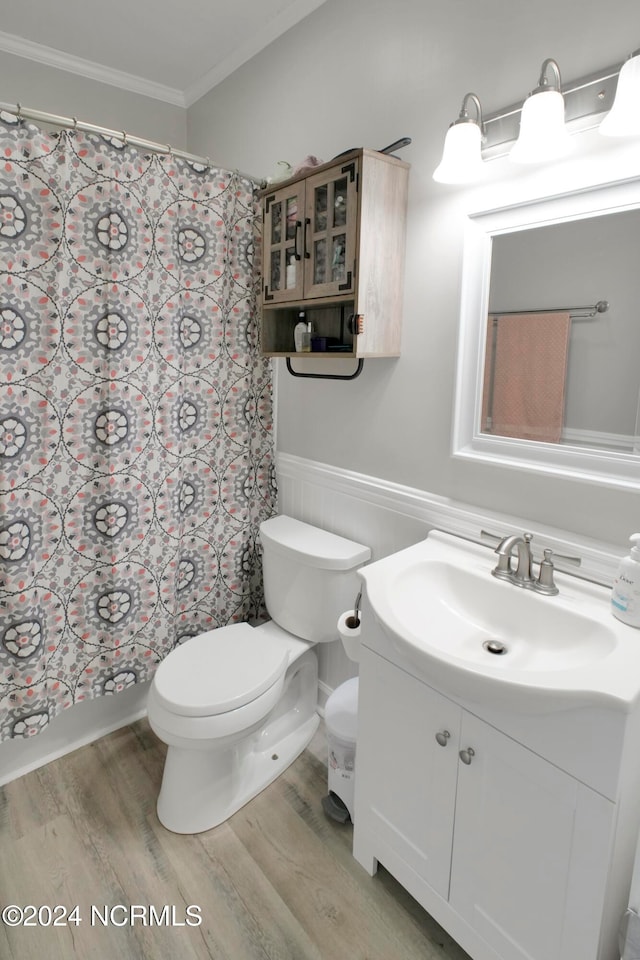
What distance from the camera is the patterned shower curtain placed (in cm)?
151

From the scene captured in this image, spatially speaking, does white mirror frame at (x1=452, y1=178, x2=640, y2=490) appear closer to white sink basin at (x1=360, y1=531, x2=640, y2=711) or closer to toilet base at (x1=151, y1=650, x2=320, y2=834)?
white sink basin at (x1=360, y1=531, x2=640, y2=711)

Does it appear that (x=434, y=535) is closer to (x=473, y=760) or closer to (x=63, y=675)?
(x=473, y=760)

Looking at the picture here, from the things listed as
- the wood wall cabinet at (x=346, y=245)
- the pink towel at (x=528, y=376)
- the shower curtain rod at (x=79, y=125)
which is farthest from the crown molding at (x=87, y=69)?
the pink towel at (x=528, y=376)

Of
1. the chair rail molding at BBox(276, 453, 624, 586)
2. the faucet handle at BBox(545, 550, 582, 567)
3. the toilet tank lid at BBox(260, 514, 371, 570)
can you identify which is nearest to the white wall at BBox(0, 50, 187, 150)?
the chair rail molding at BBox(276, 453, 624, 586)

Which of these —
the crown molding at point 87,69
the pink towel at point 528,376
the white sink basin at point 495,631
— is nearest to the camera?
the white sink basin at point 495,631

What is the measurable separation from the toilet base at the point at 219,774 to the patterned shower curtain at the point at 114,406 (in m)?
0.41

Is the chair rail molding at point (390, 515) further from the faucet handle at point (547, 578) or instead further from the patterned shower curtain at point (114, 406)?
the patterned shower curtain at point (114, 406)

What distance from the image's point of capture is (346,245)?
1478mm

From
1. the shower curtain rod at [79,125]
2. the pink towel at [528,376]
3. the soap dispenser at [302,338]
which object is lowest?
the pink towel at [528,376]

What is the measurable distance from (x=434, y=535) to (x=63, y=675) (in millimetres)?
1271

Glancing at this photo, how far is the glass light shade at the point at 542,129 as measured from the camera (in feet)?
3.64

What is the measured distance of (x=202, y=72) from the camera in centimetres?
224

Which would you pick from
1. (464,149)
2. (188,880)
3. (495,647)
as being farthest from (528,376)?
(188,880)

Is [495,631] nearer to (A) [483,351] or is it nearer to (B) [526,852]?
(B) [526,852]
